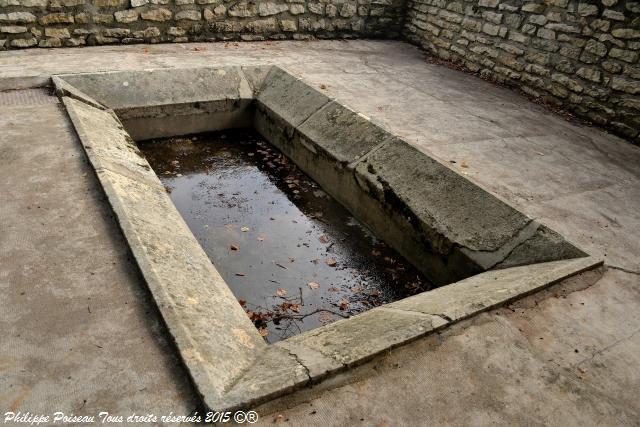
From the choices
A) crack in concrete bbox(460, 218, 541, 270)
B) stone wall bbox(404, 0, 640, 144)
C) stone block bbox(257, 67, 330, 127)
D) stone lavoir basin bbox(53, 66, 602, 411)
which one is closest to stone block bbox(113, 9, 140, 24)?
stone lavoir basin bbox(53, 66, 602, 411)

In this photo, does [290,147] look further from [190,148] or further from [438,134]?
[438,134]

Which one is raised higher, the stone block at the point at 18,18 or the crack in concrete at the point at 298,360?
the stone block at the point at 18,18

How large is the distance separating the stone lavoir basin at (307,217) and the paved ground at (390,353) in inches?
4.6

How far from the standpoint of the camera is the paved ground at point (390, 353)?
7.18 feet

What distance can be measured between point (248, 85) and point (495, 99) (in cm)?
364

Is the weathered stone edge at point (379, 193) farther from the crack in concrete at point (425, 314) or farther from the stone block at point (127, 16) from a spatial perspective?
the stone block at point (127, 16)

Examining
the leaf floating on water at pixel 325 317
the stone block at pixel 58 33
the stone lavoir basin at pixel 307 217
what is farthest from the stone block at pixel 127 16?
the leaf floating on water at pixel 325 317

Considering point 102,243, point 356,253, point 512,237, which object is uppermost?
point 102,243

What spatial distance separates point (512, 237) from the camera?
3.83 meters

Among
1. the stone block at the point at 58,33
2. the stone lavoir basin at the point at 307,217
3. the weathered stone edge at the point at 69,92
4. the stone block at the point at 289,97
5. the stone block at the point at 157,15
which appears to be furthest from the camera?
the stone block at the point at 157,15

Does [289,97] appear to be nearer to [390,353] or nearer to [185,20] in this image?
[185,20]

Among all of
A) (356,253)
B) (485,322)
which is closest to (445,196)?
(356,253)

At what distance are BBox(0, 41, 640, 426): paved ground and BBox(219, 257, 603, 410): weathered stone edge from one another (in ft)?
0.22

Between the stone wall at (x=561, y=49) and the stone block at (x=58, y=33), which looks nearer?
the stone wall at (x=561, y=49)
